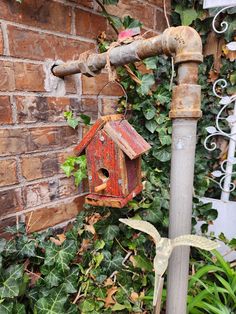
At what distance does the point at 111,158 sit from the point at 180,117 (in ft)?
0.77

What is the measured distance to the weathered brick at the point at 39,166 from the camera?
911 millimetres

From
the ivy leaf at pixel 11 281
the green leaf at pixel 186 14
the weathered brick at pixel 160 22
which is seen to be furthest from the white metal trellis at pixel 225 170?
the ivy leaf at pixel 11 281

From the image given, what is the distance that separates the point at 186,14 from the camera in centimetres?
139

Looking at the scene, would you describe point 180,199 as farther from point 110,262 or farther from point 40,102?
point 40,102

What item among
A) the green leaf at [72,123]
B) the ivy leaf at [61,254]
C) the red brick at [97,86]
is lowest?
the ivy leaf at [61,254]

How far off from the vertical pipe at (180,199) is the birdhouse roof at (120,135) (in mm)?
116

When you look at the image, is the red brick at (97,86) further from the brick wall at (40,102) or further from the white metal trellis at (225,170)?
the white metal trellis at (225,170)

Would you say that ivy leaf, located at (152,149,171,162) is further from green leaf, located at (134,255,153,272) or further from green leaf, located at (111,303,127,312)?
green leaf, located at (111,303,127,312)

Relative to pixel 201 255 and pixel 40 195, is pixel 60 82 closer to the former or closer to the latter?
pixel 40 195

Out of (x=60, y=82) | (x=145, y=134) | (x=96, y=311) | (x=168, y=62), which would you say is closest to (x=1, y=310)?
(x=96, y=311)

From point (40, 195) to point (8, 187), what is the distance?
132 mm

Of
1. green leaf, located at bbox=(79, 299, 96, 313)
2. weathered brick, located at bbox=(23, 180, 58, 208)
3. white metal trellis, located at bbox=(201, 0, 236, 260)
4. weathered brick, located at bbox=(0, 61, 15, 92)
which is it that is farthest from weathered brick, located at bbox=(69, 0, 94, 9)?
green leaf, located at bbox=(79, 299, 96, 313)

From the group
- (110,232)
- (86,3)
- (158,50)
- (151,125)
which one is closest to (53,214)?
(110,232)

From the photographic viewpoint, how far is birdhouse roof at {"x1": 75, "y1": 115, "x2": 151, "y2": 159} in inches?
27.9
